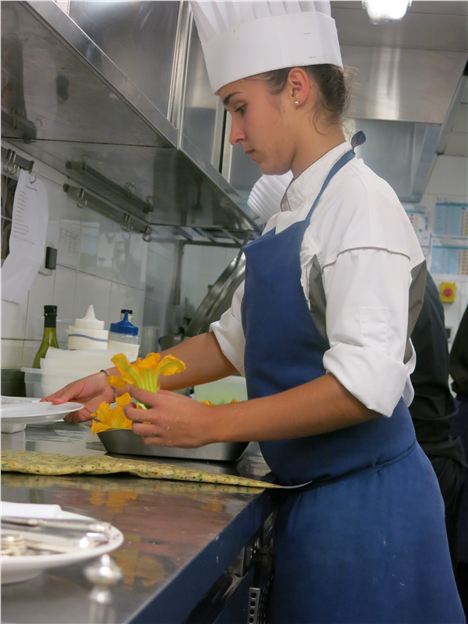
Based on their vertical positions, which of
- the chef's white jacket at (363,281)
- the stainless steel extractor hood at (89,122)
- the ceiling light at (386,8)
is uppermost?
the ceiling light at (386,8)

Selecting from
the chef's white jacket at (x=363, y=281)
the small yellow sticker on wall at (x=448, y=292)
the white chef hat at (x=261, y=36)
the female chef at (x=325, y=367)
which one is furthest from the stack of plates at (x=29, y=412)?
the small yellow sticker on wall at (x=448, y=292)

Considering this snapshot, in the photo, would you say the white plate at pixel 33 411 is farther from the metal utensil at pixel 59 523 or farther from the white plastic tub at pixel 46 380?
the metal utensil at pixel 59 523

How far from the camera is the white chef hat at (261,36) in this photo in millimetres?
1543

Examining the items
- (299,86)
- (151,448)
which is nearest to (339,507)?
(151,448)

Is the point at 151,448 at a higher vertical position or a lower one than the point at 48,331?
lower

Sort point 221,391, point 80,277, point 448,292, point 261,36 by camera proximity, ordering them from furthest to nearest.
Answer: point 448,292
point 80,277
point 221,391
point 261,36

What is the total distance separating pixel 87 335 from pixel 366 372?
111 cm

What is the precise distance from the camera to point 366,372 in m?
1.22

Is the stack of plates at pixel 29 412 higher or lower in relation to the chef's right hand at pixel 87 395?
lower

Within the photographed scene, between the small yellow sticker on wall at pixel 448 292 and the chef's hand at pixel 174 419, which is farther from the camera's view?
the small yellow sticker on wall at pixel 448 292

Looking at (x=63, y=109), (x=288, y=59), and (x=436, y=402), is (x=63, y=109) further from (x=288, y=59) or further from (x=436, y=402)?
(x=436, y=402)

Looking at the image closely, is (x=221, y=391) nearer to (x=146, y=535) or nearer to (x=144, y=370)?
(x=144, y=370)

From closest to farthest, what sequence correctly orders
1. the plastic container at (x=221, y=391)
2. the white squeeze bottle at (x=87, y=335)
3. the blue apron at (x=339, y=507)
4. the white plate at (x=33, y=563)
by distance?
1. the white plate at (x=33, y=563)
2. the blue apron at (x=339, y=507)
3. the white squeeze bottle at (x=87, y=335)
4. the plastic container at (x=221, y=391)

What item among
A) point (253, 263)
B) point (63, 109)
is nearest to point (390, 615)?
point (253, 263)
